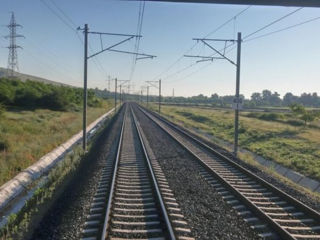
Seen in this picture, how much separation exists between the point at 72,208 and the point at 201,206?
359 centimetres

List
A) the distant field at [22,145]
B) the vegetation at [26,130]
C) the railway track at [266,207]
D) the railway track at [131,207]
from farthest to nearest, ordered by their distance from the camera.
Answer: the vegetation at [26,130]
the distant field at [22,145]
the railway track at [266,207]
the railway track at [131,207]

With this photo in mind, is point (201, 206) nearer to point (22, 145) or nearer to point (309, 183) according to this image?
point (309, 183)

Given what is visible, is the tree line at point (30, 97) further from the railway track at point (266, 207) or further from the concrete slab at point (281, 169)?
the railway track at point (266, 207)

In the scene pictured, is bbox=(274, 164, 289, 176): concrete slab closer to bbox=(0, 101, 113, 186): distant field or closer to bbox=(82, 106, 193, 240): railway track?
bbox=(82, 106, 193, 240): railway track

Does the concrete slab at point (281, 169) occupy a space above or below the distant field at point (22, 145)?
below

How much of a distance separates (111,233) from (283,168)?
13.2 m

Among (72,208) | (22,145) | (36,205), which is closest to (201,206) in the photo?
(72,208)

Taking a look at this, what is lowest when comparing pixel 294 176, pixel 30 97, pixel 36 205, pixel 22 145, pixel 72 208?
pixel 294 176

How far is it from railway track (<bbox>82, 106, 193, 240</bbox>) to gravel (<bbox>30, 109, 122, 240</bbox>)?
0.24m

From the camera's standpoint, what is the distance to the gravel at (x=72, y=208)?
26.5 ft

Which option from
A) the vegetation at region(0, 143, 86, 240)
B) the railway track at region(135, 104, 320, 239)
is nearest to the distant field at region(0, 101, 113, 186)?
the vegetation at region(0, 143, 86, 240)

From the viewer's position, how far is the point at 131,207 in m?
9.80

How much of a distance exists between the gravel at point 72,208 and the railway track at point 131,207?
0.78 ft

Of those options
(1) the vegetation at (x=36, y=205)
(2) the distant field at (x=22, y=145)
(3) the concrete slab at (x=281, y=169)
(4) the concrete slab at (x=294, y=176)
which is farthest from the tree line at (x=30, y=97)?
(4) the concrete slab at (x=294, y=176)
